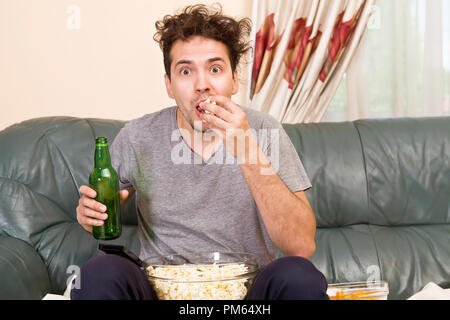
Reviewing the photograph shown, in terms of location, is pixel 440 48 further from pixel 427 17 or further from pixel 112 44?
pixel 112 44

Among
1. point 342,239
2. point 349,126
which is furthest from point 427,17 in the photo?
point 342,239

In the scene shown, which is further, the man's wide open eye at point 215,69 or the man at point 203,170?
the man's wide open eye at point 215,69

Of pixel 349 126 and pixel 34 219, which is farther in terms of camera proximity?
pixel 349 126

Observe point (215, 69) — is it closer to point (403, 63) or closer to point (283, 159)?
point (283, 159)

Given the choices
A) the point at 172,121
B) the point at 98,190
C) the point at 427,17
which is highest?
the point at 427,17

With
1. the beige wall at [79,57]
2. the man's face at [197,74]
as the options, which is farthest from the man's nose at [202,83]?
the beige wall at [79,57]

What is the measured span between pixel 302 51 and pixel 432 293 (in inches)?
52.5

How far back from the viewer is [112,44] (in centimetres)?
249

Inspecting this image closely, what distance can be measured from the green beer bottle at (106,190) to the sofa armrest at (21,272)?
38 cm

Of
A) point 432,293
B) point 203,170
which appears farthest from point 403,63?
point 203,170

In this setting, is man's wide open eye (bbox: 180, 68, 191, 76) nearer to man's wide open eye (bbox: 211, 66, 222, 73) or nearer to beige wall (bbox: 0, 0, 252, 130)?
man's wide open eye (bbox: 211, 66, 222, 73)

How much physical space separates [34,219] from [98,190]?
58 centimetres

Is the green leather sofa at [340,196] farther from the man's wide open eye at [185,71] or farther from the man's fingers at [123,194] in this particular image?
the man's wide open eye at [185,71]

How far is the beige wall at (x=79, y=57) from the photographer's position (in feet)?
8.09
